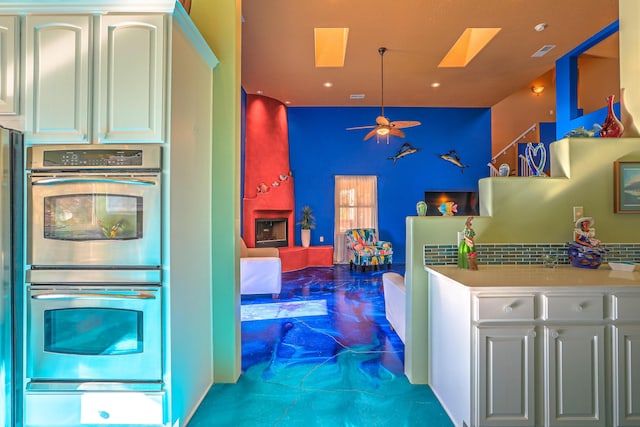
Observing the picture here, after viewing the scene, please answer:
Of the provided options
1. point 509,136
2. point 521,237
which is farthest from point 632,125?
point 509,136

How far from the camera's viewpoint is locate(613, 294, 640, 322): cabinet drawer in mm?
1812

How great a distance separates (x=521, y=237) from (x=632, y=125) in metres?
1.33

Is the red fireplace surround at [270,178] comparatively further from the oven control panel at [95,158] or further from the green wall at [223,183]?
the oven control panel at [95,158]

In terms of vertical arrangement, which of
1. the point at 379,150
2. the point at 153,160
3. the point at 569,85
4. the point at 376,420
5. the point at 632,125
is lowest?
the point at 376,420

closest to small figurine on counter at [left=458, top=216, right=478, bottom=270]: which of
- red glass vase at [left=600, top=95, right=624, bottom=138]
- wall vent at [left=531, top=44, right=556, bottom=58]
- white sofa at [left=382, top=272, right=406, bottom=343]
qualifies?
white sofa at [left=382, top=272, right=406, bottom=343]

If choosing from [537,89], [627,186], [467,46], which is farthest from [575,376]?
[537,89]

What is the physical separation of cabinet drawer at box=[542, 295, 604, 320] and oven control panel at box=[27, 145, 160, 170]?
2307 millimetres

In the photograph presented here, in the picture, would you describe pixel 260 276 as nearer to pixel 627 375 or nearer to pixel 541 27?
pixel 627 375

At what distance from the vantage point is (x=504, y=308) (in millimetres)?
1786

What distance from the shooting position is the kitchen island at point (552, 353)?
1786 mm

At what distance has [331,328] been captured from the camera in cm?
373

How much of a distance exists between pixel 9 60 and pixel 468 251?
3099 millimetres

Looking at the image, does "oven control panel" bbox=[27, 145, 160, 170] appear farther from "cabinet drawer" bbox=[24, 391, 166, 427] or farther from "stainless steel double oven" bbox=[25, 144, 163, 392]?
"cabinet drawer" bbox=[24, 391, 166, 427]

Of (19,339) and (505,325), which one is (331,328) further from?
(19,339)
